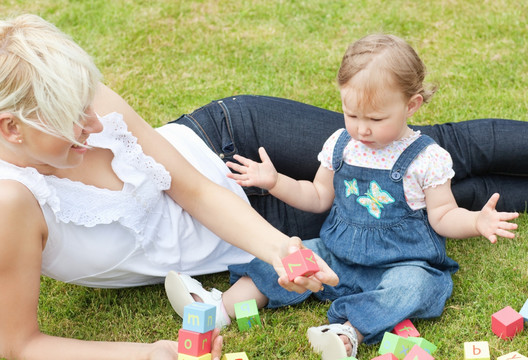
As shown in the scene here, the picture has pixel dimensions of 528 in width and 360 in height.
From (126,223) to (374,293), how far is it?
985 millimetres


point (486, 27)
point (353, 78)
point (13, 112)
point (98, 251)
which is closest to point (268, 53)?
point (486, 27)

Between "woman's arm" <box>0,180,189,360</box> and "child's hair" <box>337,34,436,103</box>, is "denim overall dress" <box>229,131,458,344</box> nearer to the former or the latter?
"child's hair" <box>337,34,436,103</box>

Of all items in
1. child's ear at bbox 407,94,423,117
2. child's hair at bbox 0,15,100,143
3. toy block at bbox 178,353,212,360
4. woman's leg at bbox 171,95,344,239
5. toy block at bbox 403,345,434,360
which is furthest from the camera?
woman's leg at bbox 171,95,344,239

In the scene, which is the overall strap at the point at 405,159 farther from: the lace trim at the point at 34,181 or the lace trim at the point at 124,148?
the lace trim at the point at 34,181

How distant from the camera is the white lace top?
2387 mm

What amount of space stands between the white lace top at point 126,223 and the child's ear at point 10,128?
161 mm

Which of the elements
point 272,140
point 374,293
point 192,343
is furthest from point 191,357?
point 272,140

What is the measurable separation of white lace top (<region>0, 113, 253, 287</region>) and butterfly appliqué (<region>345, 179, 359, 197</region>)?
476mm

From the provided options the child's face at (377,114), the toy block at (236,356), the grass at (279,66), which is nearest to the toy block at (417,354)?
the grass at (279,66)

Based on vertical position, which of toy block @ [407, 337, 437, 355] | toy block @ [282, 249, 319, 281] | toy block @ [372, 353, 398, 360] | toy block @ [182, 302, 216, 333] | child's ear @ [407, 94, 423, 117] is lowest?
toy block @ [407, 337, 437, 355]

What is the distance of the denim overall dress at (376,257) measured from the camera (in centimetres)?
258

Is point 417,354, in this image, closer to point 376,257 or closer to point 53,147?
point 376,257

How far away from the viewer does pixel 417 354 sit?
Answer: 7.65ft

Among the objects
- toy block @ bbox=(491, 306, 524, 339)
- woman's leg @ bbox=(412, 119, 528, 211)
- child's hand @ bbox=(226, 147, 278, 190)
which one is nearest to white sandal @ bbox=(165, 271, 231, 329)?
child's hand @ bbox=(226, 147, 278, 190)
